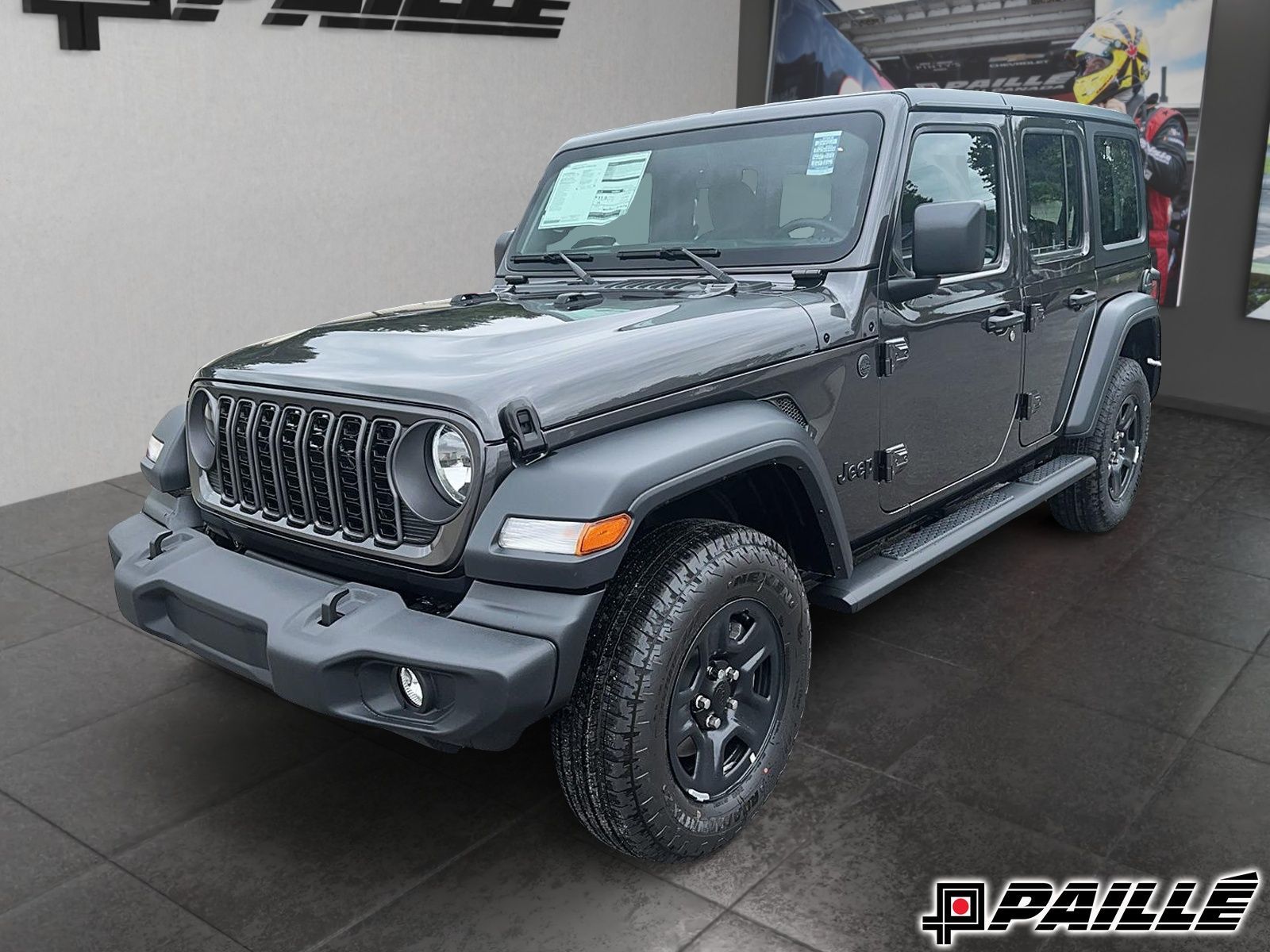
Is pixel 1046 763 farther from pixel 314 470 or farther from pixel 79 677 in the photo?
pixel 79 677

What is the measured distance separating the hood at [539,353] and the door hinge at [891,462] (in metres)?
0.53

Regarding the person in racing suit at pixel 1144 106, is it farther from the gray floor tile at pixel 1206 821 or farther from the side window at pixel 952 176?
the gray floor tile at pixel 1206 821

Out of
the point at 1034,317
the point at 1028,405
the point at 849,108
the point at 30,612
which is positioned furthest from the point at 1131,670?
the point at 30,612

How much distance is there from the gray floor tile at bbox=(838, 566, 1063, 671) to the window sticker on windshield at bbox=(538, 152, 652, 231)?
1683 millimetres

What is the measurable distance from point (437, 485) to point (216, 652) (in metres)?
0.72

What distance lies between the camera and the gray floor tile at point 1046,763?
300 cm

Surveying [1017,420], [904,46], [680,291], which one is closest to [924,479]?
[1017,420]

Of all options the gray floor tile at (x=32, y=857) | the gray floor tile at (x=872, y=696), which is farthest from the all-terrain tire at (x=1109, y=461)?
the gray floor tile at (x=32, y=857)

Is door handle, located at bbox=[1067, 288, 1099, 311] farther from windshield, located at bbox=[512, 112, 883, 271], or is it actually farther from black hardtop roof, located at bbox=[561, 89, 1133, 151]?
windshield, located at bbox=[512, 112, 883, 271]

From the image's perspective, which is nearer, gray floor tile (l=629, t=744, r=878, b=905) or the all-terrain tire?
gray floor tile (l=629, t=744, r=878, b=905)

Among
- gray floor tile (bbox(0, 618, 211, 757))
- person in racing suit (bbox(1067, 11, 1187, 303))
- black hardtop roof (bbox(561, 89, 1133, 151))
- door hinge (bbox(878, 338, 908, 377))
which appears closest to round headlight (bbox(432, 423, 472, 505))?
door hinge (bbox(878, 338, 908, 377))

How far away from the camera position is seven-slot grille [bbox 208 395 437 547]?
2.60 meters

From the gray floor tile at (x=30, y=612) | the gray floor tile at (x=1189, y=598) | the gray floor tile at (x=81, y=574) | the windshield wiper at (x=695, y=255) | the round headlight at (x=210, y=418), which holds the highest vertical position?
the windshield wiper at (x=695, y=255)

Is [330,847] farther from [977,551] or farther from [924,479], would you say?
[977,551]
